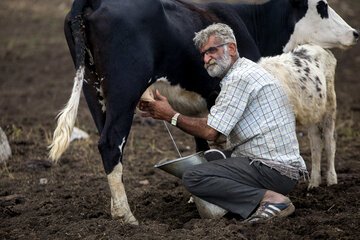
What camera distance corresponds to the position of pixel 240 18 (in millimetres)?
7277

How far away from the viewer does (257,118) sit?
5.35m

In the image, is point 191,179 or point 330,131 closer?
point 191,179

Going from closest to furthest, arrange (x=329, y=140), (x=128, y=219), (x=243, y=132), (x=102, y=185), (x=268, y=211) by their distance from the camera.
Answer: (x=268, y=211), (x=243, y=132), (x=128, y=219), (x=329, y=140), (x=102, y=185)

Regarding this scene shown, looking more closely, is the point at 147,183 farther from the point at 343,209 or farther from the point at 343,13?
the point at 343,13

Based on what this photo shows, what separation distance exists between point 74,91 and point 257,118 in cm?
144

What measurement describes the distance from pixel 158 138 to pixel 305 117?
325 centimetres

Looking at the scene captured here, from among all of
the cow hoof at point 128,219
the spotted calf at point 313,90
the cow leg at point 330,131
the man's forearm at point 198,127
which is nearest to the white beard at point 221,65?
the man's forearm at point 198,127

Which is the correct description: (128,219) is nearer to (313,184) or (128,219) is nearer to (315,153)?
(313,184)

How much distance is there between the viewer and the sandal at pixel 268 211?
5262mm

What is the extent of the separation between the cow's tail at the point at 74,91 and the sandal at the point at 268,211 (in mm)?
1523

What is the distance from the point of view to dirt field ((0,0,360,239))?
16.9 ft

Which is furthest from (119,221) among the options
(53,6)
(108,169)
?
(53,6)

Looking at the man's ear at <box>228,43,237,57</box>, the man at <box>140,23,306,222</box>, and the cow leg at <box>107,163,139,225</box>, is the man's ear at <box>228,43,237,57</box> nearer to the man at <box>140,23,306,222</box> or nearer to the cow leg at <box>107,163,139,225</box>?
the man at <box>140,23,306,222</box>

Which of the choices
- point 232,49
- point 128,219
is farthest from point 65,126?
point 232,49
